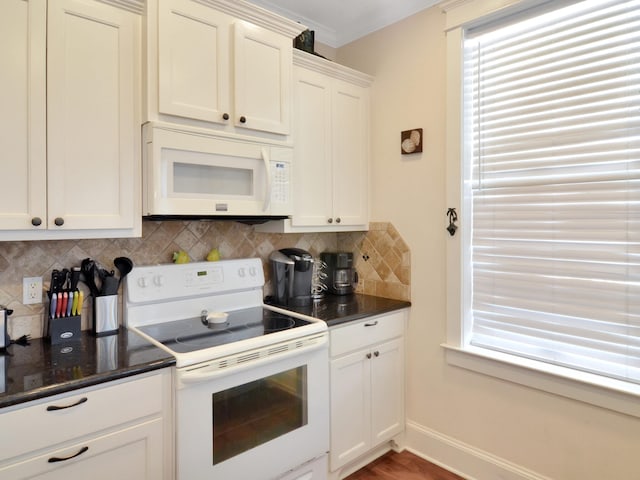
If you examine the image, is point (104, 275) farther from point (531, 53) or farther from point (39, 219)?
point (531, 53)

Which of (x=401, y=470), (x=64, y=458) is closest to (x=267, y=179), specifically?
(x=64, y=458)

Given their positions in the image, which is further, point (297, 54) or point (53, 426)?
point (297, 54)

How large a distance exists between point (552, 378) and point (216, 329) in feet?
5.24

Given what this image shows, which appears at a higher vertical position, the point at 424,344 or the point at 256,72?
the point at 256,72

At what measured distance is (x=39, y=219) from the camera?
1501mm

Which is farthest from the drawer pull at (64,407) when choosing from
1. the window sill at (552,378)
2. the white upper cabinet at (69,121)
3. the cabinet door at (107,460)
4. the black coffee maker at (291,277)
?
the window sill at (552,378)

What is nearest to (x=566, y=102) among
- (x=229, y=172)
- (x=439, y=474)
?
(x=229, y=172)

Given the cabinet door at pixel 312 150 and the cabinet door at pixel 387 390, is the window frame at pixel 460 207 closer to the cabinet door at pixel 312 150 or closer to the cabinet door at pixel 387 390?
the cabinet door at pixel 387 390

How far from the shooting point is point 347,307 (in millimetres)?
2365

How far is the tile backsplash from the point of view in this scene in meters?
1.72

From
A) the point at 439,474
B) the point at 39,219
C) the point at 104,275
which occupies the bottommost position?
the point at 439,474

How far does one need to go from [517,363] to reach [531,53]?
1542mm

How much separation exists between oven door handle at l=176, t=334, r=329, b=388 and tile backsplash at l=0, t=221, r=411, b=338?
705mm

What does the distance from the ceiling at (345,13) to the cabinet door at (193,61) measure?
2.41 ft
